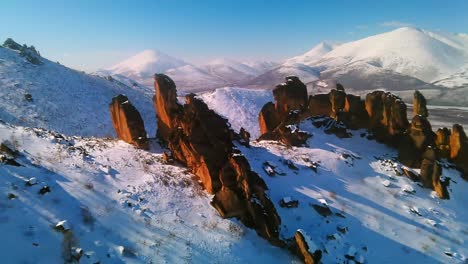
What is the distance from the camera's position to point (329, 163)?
77.6 ft

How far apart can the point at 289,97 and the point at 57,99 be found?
34.9m

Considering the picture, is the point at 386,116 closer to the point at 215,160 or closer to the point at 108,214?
the point at 215,160

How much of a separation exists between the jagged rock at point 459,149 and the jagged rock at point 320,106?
10.8 meters

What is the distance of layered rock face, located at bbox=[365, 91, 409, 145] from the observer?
27.9 meters

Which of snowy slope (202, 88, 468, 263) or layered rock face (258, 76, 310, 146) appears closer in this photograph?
snowy slope (202, 88, 468, 263)

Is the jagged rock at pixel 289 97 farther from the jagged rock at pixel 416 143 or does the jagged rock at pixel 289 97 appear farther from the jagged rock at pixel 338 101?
the jagged rock at pixel 416 143

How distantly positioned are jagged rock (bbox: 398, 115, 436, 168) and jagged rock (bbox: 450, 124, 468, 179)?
1502mm

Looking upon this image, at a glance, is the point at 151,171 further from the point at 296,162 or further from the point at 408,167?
the point at 408,167

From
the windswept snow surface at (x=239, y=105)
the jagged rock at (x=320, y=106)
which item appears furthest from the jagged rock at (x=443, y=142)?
the windswept snow surface at (x=239, y=105)

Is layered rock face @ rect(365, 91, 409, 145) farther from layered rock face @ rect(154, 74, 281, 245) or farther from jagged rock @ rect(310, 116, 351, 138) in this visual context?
layered rock face @ rect(154, 74, 281, 245)

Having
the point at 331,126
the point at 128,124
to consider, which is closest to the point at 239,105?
the point at 331,126

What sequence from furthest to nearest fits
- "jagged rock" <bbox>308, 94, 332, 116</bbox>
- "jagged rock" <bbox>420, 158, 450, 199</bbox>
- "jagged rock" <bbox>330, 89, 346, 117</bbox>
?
"jagged rock" <bbox>308, 94, 332, 116</bbox>, "jagged rock" <bbox>330, 89, 346, 117</bbox>, "jagged rock" <bbox>420, 158, 450, 199</bbox>

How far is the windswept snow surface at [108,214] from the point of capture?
12.5 metres

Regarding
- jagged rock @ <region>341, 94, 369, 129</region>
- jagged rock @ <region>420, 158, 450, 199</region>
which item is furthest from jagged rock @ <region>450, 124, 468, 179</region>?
jagged rock @ <region>341, 94, 369, 129</region>
